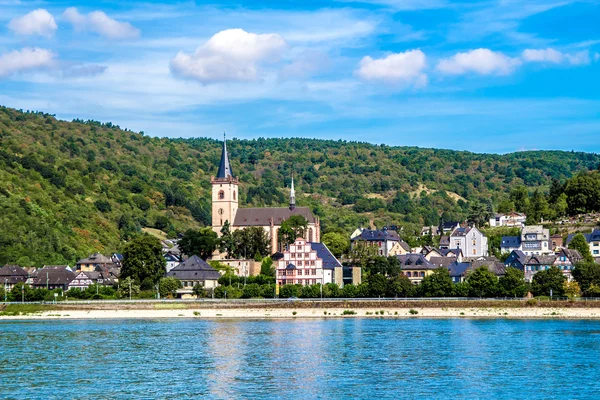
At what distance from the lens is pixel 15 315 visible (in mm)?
98062

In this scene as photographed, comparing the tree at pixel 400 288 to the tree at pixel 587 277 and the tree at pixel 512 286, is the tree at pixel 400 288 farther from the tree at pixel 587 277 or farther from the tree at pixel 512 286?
the tree at pixel 587 277

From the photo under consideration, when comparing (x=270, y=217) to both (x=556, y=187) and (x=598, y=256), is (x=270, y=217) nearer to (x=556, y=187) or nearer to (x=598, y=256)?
(x=598, y=256)

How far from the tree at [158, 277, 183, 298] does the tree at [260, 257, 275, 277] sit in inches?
479

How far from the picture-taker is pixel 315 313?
96.0 meters

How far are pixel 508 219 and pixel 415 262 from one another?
44361mm

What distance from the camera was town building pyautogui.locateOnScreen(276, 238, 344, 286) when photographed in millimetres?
112188

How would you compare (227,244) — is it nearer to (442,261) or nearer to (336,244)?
(336,244)

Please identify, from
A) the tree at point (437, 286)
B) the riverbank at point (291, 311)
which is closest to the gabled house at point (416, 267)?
the tree at point (437, 286)

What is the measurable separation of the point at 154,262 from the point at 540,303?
4476cm

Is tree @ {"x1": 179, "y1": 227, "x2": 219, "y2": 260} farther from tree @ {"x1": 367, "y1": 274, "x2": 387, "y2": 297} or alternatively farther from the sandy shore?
tree @ {"x1": 367, "y1": 274, "x2": 387, "y2": 297}

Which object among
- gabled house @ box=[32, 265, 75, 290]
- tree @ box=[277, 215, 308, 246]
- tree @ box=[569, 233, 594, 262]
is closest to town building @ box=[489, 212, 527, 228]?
tree @ box=[569, 233, 594, 262]

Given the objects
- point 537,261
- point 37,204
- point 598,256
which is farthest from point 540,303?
point 37,204

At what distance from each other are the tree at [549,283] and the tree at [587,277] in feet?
6.02

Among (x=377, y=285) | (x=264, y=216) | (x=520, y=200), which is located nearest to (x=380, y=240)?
(x=264, y=216)
